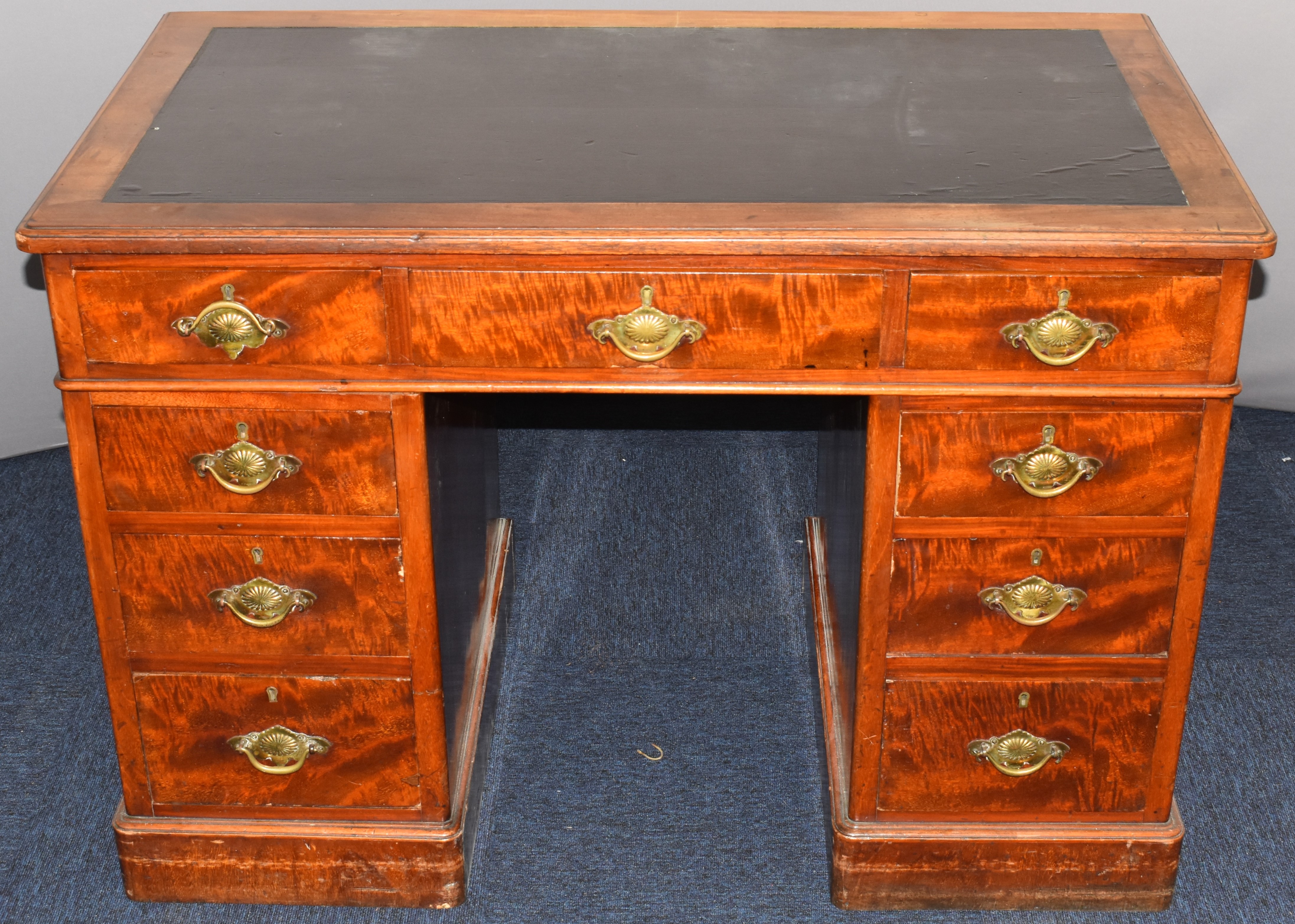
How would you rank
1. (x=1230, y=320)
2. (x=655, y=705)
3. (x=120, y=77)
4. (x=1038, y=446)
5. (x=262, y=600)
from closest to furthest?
(x=1230, y=320), (x=1038, y=446), (x=262, y=600), (x=655, y=705), (x=120, y=77)

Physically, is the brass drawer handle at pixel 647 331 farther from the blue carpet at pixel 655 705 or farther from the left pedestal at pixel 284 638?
the blue carpet at pixel 655 705

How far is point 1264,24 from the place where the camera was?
2871 millimetres

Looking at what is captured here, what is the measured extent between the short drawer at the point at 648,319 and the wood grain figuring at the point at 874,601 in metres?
0.10

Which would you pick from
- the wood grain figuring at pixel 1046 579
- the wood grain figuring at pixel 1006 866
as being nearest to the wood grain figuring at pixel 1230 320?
the wood grain figuring at pixel 1046 579

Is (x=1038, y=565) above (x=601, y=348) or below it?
below

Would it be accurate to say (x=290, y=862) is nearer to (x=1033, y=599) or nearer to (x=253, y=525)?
(x=253, y=525)

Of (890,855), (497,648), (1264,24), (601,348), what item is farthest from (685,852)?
(1264,24)

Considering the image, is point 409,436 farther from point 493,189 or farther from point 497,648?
point 497,648

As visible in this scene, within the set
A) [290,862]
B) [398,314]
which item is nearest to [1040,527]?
[398,314]

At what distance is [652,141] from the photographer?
192 cm

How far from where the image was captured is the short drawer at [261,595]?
1923mm

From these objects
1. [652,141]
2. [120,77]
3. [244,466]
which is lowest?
[244,466]

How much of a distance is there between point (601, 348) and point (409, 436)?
0.24 meters

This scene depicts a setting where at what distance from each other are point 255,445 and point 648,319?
1.53 ft
